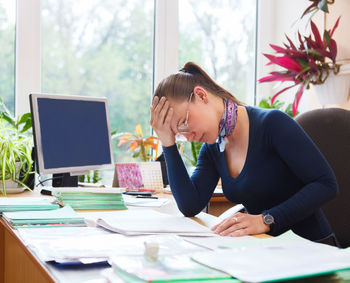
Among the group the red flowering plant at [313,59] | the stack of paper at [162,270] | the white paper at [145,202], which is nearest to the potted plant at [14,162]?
the white paper at [145,202]

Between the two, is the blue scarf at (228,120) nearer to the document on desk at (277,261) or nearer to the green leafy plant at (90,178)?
the document on desk at (277,261)

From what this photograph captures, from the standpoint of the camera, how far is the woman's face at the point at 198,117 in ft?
4.97

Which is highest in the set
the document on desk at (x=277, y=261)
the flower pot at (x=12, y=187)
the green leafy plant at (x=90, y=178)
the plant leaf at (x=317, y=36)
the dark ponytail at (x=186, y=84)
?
the plant leaf at (x=317, y=36)

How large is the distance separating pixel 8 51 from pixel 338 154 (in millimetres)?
1996

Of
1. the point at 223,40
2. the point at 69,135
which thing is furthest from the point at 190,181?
the point at 223,40

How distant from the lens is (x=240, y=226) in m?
1.19

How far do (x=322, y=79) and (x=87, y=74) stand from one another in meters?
1.46

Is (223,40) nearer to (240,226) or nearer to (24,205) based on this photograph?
(24,205)

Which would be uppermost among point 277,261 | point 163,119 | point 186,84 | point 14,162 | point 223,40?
point 223,40

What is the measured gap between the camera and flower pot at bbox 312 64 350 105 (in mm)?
2664

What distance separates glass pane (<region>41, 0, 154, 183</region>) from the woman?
142cm

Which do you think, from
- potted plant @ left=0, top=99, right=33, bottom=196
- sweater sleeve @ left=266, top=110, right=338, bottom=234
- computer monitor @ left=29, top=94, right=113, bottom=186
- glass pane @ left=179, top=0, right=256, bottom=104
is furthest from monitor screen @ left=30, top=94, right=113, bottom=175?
glass pane @ left=179, top=0, right=256, bottom=104

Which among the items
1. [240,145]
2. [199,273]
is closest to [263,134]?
[240,145]

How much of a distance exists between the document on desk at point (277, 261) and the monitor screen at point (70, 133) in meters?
1.33
